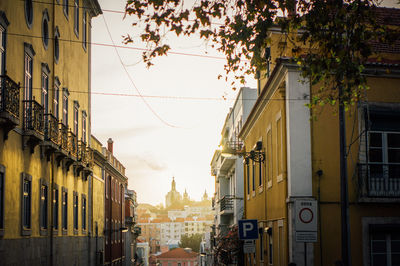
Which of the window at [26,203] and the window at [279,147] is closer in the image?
the window at [26,203]

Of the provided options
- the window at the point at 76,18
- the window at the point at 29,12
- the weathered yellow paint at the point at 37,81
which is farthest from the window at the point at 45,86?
the window at the point at 76,18

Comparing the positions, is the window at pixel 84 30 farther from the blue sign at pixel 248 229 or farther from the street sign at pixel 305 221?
the street sign at pixel 305 221

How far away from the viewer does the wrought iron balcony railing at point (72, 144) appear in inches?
928

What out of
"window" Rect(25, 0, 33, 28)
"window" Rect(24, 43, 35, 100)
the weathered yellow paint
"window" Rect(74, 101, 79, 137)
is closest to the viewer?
the weathered yellow paint

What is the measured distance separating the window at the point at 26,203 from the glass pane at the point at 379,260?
33.4 ft

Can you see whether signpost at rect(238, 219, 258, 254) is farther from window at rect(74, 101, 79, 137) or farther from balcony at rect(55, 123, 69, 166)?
window at rect(74, 101, 79, 137)

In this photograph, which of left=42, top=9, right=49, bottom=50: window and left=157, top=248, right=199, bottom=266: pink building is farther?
left=157, top=248, right=199, bottom=266: pink building

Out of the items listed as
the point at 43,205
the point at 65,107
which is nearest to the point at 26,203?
the point at 43,205

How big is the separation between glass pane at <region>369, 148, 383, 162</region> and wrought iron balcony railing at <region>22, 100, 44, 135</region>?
391 inches

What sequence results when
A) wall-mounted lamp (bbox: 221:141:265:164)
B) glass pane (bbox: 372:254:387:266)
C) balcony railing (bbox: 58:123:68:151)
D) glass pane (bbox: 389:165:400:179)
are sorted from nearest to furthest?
glass pane (bbox: 372:254:387:266) → glass pane (bbox: 389:165:400:179) → wall-mounted lamp (bbox: 221:141:265:164) → balcony railing (bbox: 58:123:68:151)

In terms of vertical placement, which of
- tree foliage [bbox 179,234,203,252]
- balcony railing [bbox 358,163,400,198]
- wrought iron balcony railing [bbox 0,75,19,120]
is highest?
wrought iron balcony railing [bbox 0,75,19,120]

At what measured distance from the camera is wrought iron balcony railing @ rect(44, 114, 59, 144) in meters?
19.6

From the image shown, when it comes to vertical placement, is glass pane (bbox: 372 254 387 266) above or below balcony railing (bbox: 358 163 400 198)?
below

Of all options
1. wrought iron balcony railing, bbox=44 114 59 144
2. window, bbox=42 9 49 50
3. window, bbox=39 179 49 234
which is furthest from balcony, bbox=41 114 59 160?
window, bbox=42 9 49 50
